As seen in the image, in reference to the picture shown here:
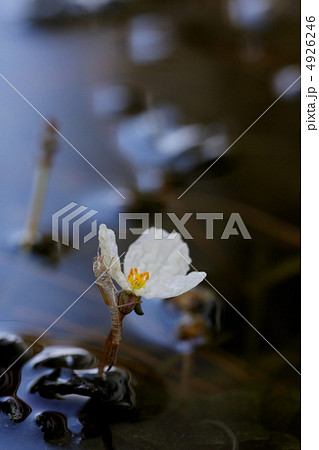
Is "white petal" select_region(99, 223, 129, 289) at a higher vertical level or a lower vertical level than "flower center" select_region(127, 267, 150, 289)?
higher

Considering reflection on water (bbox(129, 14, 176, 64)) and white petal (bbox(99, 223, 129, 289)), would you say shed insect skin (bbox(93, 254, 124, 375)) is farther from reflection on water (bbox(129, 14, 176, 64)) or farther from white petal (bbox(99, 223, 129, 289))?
reflection on water (bbox(129, 14, 176, 64))

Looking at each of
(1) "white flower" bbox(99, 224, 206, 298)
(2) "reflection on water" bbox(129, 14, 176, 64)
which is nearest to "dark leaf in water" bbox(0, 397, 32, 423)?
(1) "white flower" bbox(99, 224, 206, 298)

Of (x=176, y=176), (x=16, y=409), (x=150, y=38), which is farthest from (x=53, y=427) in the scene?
(x=150, y=38)

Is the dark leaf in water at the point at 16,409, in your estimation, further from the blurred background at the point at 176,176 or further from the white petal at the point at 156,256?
the white petal at the point at 156,256

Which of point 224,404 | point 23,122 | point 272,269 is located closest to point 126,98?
point 23,122

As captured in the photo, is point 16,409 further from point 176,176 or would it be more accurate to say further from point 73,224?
point 176,176
